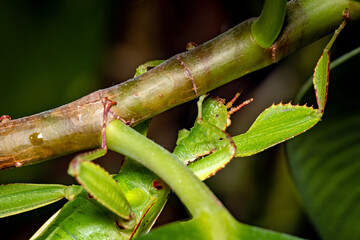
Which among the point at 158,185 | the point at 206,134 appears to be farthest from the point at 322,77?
the point at 158,185

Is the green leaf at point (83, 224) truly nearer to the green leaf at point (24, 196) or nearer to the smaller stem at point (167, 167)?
the green leaf at point (24, 196)

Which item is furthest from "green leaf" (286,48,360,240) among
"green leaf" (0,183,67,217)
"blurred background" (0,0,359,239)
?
"green leaf" (0,183,67,217)

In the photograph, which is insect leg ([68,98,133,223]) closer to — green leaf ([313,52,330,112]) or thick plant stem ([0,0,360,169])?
thick plant stem ([0,0,360,169])

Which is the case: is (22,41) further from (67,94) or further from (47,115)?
(47,115)

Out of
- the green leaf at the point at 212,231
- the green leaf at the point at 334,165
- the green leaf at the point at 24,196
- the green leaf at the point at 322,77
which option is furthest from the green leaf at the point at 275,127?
the green leaf at the point at 24,196

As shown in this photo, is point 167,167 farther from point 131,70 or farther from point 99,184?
point 131,70
